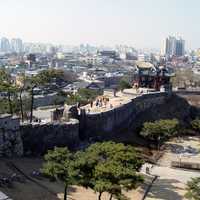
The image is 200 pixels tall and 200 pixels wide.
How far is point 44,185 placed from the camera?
3259 centimetres

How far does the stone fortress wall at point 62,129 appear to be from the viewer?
123 ft

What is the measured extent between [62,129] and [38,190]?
11.4 m

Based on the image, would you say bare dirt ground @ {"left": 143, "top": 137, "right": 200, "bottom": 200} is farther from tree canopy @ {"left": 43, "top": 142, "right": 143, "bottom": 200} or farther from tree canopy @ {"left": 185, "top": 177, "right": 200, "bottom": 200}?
tree canopy @ {"left": 43, "top": 142, "right": 143, "bottom": 200}

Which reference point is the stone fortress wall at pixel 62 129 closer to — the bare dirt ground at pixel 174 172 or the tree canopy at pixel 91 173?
the bare dirt ground at pixel 174 172

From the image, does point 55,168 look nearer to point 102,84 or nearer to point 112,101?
point 112,101

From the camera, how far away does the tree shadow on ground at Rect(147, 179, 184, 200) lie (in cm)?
3469

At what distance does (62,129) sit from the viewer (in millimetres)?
42188

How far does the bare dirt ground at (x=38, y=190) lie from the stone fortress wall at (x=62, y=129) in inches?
87.4

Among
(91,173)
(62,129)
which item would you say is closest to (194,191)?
(91,173)

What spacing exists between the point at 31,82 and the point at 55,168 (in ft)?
89.0

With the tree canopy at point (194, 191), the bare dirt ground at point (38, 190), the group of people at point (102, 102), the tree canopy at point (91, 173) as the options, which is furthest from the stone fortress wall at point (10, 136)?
the group of people at point (102, 102)

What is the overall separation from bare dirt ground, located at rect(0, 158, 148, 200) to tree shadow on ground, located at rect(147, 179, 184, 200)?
0.90 metres

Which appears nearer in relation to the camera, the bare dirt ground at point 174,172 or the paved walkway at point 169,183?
the paved walkway at point 169,183

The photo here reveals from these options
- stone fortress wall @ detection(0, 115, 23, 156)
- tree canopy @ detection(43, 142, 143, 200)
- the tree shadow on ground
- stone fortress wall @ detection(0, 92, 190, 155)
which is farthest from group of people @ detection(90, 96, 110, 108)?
tree canopy @ detection(43, 142, 143, 200)
